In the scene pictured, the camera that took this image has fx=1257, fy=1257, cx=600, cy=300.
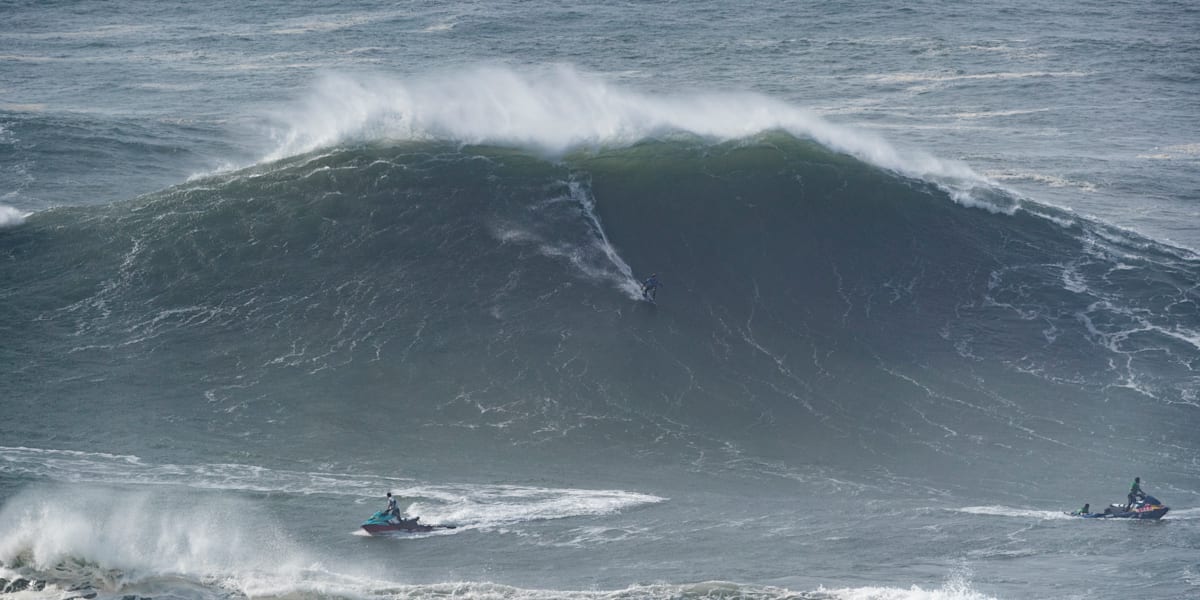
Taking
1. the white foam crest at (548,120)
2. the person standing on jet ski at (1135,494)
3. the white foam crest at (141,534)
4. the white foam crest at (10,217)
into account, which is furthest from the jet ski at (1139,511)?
the white foam crest at (10,217)

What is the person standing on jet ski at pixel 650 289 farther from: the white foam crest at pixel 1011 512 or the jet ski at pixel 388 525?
the jet ski at pixel 388 525

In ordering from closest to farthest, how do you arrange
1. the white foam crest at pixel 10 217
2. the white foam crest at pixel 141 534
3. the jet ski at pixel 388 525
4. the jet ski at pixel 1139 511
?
the white foam crest at pixel 141 534 < the jet ski at pixel 388 525 < the jet ski at pixel 1139 511 < the white foam crest at pixel 10 217

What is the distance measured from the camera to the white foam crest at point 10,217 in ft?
129

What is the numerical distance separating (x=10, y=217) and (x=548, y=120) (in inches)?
697

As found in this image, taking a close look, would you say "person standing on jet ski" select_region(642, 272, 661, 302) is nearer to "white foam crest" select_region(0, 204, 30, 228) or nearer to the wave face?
the wave face

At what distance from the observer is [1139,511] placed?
2741 centimetres

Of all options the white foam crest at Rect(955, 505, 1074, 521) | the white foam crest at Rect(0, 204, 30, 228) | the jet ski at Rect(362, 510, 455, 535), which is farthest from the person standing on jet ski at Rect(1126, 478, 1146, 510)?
the white foam crest at Rect(0, 204, 30, 228)

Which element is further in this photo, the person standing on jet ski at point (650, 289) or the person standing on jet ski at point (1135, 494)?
the person standing on jet ski at point (650, 289)

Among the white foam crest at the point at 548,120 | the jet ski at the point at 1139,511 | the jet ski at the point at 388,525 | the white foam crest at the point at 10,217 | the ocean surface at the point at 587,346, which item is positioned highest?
the white foam crest at the point at 548,120

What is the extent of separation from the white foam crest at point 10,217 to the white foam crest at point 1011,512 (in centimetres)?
2960

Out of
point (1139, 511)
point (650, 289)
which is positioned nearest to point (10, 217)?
point (650, 289)

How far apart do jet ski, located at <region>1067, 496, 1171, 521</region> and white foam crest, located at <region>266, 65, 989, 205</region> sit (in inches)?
639

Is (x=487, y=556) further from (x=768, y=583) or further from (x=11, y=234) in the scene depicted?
(x=11, y=234)

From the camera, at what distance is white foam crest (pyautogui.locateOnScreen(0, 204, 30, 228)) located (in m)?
39.3
